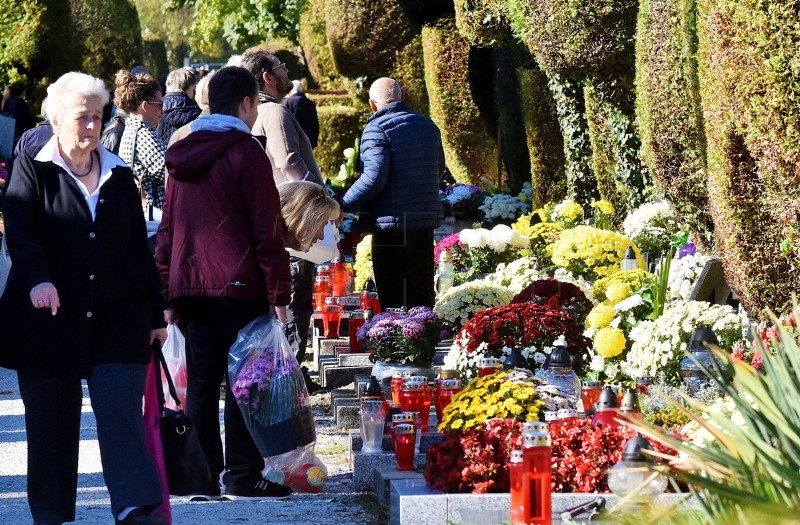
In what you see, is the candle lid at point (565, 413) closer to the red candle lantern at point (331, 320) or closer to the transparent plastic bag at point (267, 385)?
the transparent plastic bag at point (267, 385)

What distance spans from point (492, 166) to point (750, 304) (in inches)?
488

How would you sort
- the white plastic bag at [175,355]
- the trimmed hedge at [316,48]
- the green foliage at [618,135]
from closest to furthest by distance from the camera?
1. the white plastic bag at [175,355]
2. the green foliage at [618,135]
3. the trimmed hedge at [316,48]

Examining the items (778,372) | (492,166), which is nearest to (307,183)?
(778,372)

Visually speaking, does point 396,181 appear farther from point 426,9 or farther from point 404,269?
point 426,9

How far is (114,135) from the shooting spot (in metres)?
8.09

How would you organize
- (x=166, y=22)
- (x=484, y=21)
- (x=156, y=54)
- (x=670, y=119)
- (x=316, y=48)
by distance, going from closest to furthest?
1. (x=670, y=119)
2. (x=484, y=21)
3. (x=316, y=48)
4. (x=156, y=54)
5. (x=166, y=22)

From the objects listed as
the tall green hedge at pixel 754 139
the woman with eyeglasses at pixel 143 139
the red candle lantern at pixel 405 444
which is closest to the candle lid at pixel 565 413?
the red candle lantern at pixel 405 444

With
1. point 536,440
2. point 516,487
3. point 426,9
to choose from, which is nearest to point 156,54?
point 426,9

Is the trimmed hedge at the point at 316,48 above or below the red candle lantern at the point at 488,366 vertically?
above

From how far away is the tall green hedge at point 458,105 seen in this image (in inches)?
755

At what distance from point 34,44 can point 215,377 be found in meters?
21.3

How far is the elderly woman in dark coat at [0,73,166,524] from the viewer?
475cm

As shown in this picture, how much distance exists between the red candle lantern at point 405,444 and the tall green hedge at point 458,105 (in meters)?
13.8

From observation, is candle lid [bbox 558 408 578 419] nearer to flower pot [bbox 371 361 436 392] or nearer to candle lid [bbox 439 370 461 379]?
candle lid [bbox 439 370 461 379]
